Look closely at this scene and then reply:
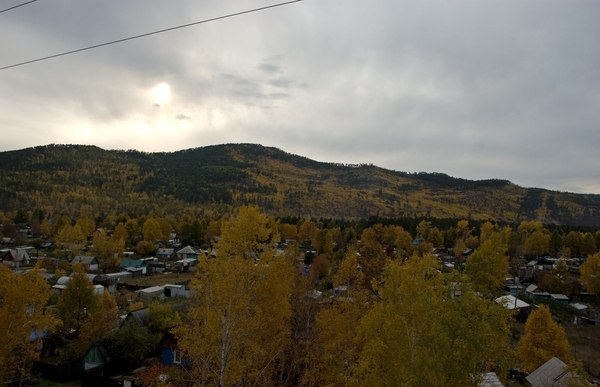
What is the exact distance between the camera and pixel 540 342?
2461cm

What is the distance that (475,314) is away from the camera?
9.60 metres

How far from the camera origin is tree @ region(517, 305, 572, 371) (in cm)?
2430

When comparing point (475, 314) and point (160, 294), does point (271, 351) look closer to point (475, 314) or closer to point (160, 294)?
point (475, 314)

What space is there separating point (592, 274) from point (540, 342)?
110ft

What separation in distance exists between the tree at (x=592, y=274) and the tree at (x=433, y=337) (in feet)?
162

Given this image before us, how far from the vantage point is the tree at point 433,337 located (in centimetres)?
934

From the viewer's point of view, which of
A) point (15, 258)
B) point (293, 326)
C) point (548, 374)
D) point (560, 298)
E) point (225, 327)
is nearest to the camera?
point (225, 327)

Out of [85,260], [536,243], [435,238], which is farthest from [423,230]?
[85,260]

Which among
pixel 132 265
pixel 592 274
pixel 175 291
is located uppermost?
pixel 592 274

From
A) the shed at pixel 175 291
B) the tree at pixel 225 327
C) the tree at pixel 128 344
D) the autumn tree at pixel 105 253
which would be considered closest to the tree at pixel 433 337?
the tree at pixel 225 327

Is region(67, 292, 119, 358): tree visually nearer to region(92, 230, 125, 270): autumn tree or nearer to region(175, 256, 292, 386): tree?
region(175, 256, 292, 386): tree

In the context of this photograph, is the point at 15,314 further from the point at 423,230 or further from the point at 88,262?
the point at 423,230

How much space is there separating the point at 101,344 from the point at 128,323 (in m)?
1.93

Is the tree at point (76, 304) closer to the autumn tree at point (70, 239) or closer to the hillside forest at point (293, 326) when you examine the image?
the hillside forest at point (293, 326)
